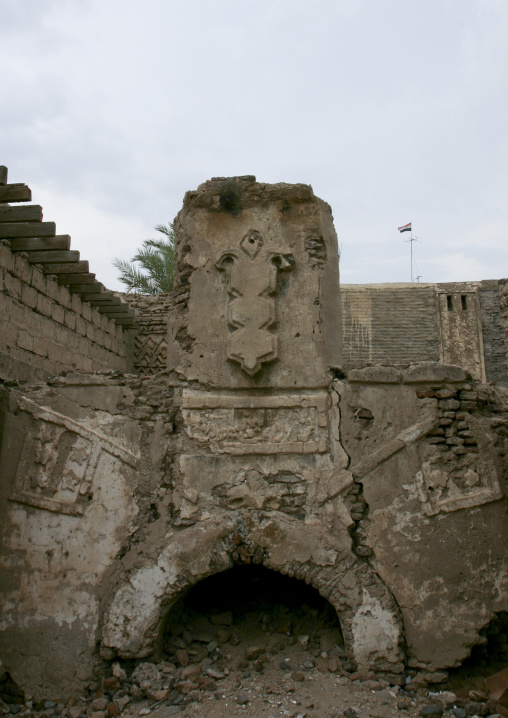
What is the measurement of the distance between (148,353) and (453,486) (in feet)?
25.5

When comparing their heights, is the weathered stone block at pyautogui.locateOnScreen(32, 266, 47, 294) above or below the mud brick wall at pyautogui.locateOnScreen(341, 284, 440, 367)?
below

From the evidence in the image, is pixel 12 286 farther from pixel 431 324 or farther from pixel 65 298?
pixel 431 324

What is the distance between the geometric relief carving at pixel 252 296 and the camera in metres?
5.14

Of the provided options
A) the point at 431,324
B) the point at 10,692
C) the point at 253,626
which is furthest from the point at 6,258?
the point at 431,324

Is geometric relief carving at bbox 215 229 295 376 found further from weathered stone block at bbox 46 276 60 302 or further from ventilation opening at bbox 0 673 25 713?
weathered stone block at bbox 46 276 60 302

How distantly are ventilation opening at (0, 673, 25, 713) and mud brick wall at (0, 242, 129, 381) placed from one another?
273 cm

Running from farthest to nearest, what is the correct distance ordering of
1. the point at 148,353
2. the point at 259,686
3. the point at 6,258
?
the point at 148,353 → the point at 6,258 → the point at 259,686

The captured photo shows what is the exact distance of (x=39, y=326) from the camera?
755 cm

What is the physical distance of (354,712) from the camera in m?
4.17

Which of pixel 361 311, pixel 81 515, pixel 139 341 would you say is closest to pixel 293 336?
pixel 81 515

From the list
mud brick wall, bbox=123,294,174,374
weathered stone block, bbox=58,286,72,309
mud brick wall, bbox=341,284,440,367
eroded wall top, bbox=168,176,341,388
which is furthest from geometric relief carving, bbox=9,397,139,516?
mud brick wall, bbox=341,284,440,367

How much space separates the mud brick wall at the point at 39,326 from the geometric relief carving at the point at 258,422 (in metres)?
1.63

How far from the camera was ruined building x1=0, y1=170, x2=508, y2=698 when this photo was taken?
466 centimetres

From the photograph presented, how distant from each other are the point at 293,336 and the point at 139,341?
690 centimetres
